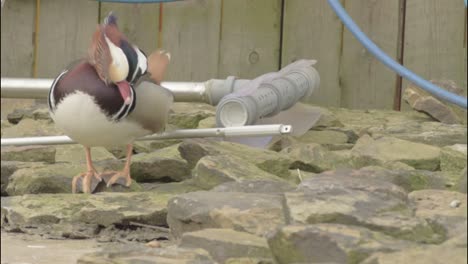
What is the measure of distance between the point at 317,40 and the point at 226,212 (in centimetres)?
230

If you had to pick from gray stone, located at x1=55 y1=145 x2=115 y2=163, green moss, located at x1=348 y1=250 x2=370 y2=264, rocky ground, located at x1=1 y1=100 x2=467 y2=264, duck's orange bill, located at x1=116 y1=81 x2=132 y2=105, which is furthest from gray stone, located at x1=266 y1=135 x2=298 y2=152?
green moss, located at x1=348 y1=250 x2=370 y2=264

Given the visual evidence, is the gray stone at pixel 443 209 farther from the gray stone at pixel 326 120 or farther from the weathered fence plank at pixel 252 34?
the weathered fence plank at pixel 252 34

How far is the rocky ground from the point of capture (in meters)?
2.05

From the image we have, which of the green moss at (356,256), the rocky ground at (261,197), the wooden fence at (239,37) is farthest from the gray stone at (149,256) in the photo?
the wooden fence at (239,37)

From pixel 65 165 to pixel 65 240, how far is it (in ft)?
2.16

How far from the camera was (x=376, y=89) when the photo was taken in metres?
4.52

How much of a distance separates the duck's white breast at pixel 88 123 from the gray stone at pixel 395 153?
76 centimetres

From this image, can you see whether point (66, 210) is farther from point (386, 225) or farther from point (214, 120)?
point (214, 120)

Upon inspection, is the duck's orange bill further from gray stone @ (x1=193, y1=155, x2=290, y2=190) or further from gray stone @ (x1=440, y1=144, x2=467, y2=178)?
gray stone @ (x1=440, y1=144, x2=467, y2=178)

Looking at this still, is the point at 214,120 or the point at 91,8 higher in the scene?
the point at 91,8

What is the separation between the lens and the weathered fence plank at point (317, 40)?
4527 millimetres

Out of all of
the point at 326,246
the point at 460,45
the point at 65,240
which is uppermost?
the point at 460,45

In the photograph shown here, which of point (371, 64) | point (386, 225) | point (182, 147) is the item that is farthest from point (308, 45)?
point (386, 225)

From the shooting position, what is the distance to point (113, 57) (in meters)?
2.70
